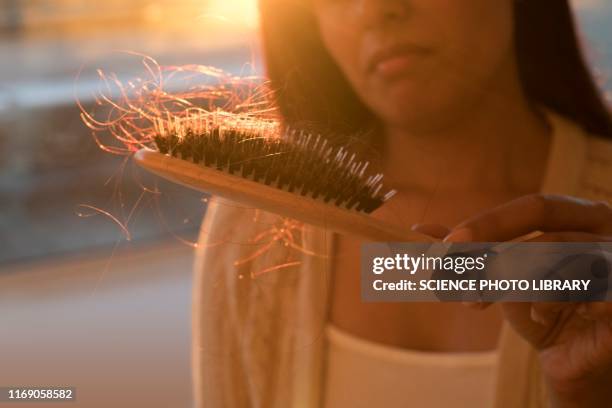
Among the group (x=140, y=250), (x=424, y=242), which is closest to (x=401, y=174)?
(x=424, y=242)

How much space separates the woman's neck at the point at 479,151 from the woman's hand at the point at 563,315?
9cm

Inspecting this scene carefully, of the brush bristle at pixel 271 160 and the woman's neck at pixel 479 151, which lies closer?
the brush bristle at pixel 271 160

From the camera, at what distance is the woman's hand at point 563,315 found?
278 millimetres

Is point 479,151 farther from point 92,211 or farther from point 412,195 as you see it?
point 92,211

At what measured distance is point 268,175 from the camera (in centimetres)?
28

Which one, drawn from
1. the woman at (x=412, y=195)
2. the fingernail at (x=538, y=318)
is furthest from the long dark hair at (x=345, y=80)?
the fingernail at (x=538, y=318)

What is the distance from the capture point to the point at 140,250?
19.3 inches

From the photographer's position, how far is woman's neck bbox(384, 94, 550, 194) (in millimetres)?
380

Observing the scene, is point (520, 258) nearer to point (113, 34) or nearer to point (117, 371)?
point (117, 371)

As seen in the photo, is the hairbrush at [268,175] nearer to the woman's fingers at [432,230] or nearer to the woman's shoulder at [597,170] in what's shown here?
the woman's fingers at [432,230]

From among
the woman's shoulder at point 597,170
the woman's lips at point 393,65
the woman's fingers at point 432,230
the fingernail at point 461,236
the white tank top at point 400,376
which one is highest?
the woman's lips at point 393,65

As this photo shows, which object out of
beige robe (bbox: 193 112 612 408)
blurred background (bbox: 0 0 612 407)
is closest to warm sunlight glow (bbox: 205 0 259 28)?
blurred background (bbox: 0 0 612 407)

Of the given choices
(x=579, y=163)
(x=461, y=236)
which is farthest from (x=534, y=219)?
(x=579, y=163)

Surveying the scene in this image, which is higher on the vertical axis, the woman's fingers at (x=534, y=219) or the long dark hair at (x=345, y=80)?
the long dark hair at (x=345, y=80)
